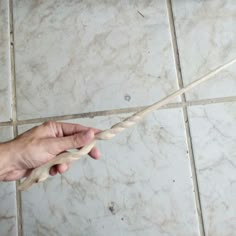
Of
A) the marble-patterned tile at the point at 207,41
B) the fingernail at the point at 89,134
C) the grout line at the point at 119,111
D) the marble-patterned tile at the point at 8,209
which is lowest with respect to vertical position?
the marble-patterned tile at the point at 8,209

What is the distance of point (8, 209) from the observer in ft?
1.71

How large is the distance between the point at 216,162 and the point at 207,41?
7.1 inches

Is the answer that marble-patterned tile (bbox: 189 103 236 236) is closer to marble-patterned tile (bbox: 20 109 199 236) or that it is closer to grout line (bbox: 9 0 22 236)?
marble-patterned tile (bbox: 20 109 199 236)

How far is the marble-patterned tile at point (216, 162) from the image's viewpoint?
1.63ft

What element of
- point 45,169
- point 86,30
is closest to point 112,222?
point 45,169

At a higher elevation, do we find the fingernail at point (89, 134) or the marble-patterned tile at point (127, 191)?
the fingernail at point (89, 134)

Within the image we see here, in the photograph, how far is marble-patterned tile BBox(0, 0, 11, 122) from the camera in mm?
555

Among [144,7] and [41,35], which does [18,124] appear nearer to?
[41,35]

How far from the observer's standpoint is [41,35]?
A: 1.91ft

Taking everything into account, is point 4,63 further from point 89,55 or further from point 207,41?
point 207,41

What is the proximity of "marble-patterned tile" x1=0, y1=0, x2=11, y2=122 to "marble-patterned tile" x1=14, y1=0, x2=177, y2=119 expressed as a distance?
2 cm

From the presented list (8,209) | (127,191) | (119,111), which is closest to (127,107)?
(119,111)

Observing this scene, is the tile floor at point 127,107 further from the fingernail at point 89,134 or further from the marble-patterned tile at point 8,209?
the fingernail at point 89,134

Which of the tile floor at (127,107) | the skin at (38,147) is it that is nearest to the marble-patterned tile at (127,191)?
the tile floor at (127,107)
